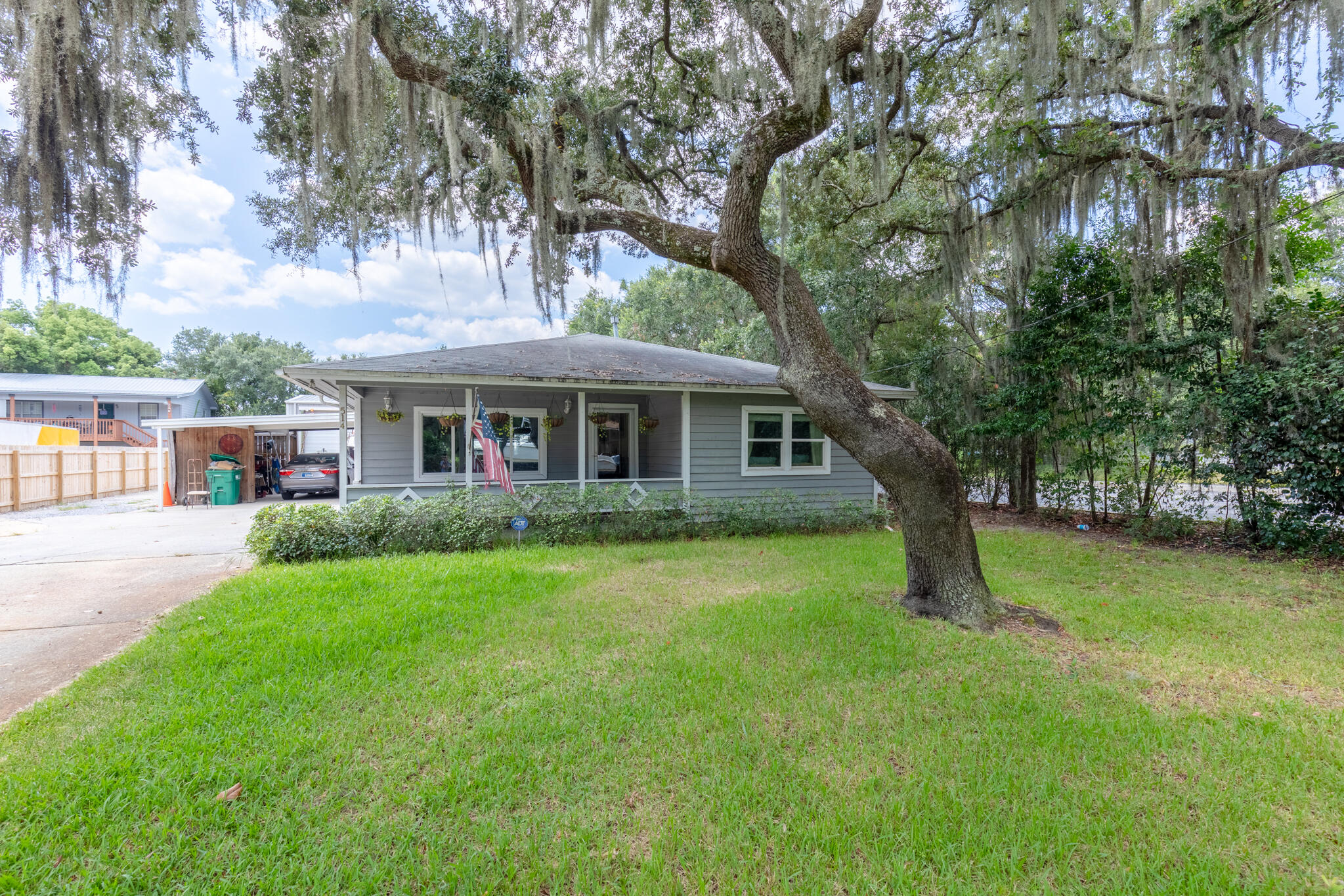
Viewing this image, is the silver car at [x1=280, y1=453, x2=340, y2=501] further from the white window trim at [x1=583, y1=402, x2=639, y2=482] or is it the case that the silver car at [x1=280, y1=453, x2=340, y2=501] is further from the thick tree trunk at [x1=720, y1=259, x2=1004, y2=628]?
the thick tree trunk at [x1=720, y1=259, x2=1004, y2=628]

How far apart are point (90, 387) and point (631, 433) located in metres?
25.3

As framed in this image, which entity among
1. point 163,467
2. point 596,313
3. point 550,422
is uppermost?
point 596,313

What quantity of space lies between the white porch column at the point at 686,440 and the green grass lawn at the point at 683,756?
443 cm

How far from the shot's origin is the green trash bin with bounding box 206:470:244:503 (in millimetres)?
13438

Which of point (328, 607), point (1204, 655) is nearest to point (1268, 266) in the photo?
point (1204, 655)

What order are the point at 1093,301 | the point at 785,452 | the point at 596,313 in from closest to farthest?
the point at 1093,301, the point at 785,452, the point at 596,313

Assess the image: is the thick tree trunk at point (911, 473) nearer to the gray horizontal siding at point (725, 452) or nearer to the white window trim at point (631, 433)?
the gray horizontal siding at point (725, 452)

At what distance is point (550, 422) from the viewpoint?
983cm

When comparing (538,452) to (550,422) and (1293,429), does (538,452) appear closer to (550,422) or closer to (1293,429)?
(550,422)

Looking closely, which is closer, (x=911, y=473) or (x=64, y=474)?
(x=911, y=473)

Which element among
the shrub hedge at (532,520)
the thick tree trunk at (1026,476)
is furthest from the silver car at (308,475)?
the thick tree trunk at (1026,476)

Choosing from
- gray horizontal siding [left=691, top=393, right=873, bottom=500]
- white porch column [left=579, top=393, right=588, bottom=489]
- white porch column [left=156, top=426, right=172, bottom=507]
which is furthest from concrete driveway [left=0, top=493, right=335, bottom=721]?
gray horizontal siding [left=691, top=393, right=873, bottom=500]

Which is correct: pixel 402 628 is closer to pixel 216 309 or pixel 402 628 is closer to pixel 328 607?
pixel 328 607

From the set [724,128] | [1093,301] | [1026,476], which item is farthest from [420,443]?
[1026,476]
